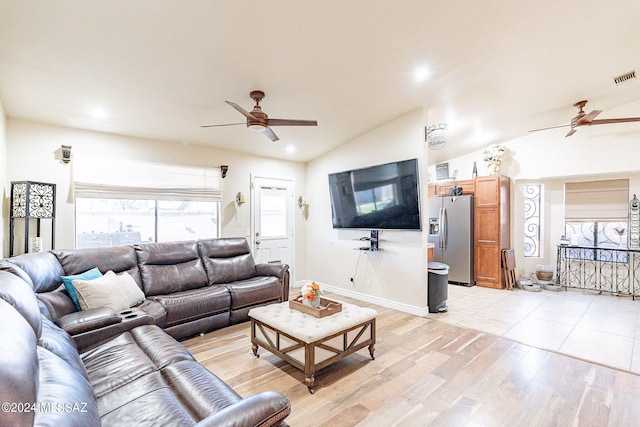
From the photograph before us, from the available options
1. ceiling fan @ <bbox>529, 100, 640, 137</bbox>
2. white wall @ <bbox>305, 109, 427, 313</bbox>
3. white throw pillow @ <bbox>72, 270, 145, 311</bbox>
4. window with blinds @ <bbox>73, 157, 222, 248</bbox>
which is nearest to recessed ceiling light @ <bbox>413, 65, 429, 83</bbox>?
white wall @ <bbox>305, 109, 427, 313</bbox>

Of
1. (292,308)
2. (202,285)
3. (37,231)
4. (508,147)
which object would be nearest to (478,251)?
(508,147)

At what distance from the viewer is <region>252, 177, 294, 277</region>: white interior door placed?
5395 mm

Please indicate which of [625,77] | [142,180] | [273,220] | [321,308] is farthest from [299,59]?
[625,77]

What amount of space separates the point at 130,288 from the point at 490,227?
5990 mm

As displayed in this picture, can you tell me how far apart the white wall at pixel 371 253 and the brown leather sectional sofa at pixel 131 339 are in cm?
148

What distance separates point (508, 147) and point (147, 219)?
6.85 meters

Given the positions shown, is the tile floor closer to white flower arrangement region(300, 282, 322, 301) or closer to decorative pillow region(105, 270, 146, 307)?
white flower arrangement region(300, 282, 322, 301)

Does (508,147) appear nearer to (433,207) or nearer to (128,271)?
(433,207)

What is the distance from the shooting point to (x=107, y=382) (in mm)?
1649

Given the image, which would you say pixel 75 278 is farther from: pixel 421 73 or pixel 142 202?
pixel 421 73

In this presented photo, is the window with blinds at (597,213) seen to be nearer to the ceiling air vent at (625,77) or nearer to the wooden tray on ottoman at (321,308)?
the ceiling air vent at (625,77)

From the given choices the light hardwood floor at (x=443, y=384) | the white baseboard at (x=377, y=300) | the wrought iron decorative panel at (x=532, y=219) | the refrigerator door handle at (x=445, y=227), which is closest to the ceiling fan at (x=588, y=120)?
the wrought iron decorative panel at (x=532, y=219)

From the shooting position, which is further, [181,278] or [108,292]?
[181,278]

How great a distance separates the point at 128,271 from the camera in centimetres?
342
